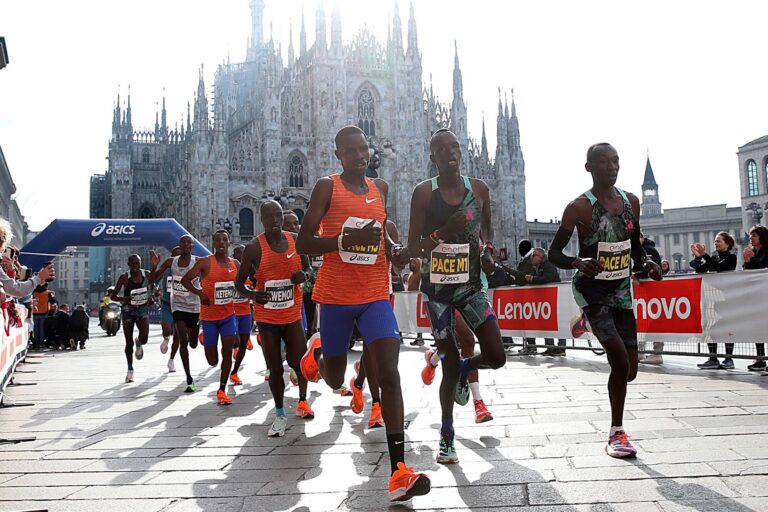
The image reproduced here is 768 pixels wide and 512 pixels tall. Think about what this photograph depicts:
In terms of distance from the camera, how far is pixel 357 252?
4219 mm

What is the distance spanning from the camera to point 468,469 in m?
4.13

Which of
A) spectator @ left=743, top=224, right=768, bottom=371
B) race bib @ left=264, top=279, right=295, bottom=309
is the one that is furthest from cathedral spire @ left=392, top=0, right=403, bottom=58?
race bib @ left=264, top=279, right=295, bottom=309

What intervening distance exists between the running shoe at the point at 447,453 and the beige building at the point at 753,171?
67.1 meters

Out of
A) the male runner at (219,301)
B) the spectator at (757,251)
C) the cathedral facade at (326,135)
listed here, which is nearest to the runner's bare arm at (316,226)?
the male runner at (219,301)

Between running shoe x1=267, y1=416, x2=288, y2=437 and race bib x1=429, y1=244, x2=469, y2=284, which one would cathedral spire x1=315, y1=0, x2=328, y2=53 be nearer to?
running shoe x1=267, y1=416, x2=288, y2=437

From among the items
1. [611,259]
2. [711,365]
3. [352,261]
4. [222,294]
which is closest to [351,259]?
[352,261]

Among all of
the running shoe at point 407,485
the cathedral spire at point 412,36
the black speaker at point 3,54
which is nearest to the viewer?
the running shoe at point 407,485

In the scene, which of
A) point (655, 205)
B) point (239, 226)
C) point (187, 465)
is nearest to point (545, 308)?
point (187, 465)

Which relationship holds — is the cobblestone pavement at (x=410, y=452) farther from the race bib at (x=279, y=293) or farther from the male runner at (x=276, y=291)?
the race bib at (x=279, y=293)

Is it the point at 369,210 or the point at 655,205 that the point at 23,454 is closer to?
the point at 369,210

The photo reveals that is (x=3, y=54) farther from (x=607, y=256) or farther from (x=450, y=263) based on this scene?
(x=607, y=256)

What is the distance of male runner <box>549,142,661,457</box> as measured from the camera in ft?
15.0

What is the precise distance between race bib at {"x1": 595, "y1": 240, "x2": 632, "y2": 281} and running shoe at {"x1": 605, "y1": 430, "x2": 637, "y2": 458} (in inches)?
38.1

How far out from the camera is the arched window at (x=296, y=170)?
50031 mm
